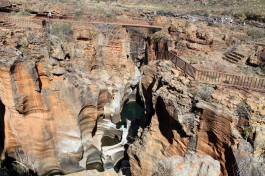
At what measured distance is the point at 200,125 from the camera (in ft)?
35.9

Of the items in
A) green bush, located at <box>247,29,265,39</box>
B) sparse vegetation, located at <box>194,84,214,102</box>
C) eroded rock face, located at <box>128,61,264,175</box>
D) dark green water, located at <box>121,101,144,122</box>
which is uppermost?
green bush, located at <box>247,29,265,39</box>

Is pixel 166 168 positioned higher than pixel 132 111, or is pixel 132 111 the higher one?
pixel 166 168

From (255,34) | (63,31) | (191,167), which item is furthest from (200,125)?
(255,34)

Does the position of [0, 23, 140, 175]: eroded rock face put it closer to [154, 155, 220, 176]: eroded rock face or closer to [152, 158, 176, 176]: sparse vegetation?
[152, 158, 176, 176]: sparse vegetation

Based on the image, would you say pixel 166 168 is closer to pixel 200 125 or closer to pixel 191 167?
pixel 191 167

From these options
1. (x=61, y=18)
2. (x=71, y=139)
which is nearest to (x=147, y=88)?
(x=71, y=139)

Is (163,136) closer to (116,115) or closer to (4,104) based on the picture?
(4,104)

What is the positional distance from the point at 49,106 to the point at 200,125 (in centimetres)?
993

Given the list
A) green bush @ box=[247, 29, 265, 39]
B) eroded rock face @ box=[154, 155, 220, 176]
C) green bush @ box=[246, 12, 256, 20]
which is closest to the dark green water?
green bush @ box=[247, 29, 265, 39]

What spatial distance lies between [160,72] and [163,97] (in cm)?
297

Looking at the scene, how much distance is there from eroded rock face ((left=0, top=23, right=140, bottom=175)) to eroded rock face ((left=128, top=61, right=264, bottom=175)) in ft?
18.9

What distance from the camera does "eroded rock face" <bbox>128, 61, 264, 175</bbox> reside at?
973 centimetres

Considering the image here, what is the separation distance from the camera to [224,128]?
10047mm

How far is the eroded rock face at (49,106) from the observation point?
579 inches
